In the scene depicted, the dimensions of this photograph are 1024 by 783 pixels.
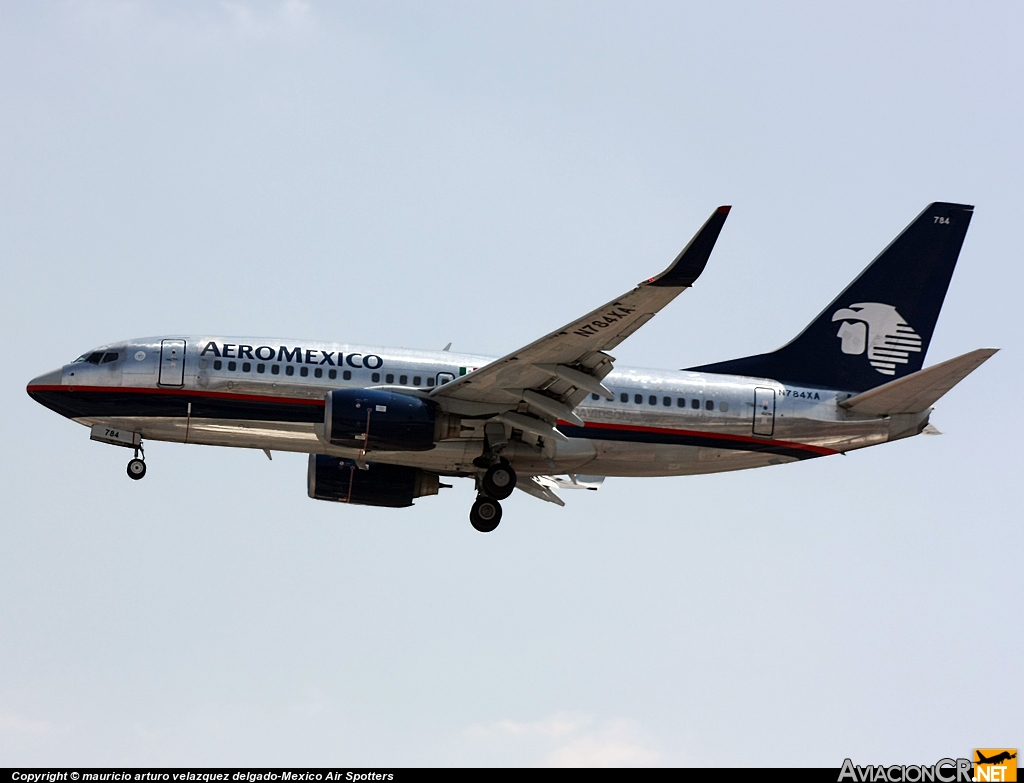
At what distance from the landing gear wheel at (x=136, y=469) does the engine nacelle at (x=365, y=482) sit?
13.4 feet

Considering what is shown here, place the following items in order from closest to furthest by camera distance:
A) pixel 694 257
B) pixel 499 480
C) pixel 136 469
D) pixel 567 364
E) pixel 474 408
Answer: pixel 694 257
pixel 567 364
pixel 474 408
pixel 499 480
pixel 136 469

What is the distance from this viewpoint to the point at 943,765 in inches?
976

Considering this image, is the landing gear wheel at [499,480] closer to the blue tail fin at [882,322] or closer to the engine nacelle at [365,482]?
the engine nacelle at [365,482]

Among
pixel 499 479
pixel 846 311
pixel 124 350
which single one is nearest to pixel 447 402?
pixel 499 479

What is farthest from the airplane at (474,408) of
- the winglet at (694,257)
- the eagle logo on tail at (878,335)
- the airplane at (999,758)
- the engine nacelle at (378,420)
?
the airplane at (999,758)

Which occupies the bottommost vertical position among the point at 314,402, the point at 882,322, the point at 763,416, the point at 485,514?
the point at 485,514

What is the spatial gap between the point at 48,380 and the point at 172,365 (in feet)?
10.1

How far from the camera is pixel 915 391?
32812mm

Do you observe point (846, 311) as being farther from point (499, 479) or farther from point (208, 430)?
point (208, 430)

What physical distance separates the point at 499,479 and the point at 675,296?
25.6ft

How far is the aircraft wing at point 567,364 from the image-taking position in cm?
2642

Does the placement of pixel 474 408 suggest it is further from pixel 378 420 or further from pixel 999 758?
pixel 999 758

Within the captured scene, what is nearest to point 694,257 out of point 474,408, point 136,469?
point 474,408

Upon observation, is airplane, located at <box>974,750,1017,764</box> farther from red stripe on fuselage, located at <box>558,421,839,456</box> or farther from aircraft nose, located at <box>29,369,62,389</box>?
aircraft nose, located at <box>29,369,62,389</box>
